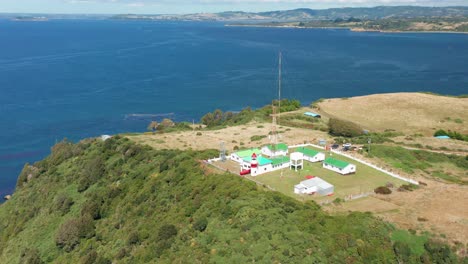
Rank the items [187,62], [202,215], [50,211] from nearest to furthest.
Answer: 1. [202,215]
2. [50,211]
3. [187,62]

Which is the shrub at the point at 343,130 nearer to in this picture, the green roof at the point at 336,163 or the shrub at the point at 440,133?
the shrub at the point at 440,133

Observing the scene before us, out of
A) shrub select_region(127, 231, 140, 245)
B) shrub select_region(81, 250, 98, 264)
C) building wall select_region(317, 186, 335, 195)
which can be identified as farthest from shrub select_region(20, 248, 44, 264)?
building wall select_region(317, 186, 335, 195)

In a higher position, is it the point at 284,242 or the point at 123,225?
the point at 284,242

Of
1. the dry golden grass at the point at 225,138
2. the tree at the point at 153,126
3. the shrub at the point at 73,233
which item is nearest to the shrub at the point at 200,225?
the shrub at the point at 73,233

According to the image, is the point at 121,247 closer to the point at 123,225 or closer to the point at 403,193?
the point at 123,225

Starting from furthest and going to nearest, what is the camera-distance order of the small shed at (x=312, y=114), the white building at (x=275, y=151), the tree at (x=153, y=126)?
the tree at (x=153, y=126) → the small shed at (x=312, y=114) → the white building at (x=275, y=151)

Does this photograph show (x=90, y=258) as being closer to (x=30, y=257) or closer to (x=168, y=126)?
(x=30, y=257)

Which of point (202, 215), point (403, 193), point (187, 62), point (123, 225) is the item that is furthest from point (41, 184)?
point (187, 62)

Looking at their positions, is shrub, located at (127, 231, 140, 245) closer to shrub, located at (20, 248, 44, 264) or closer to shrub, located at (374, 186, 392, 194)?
shrub, located at (20, 248, 44, 264)
